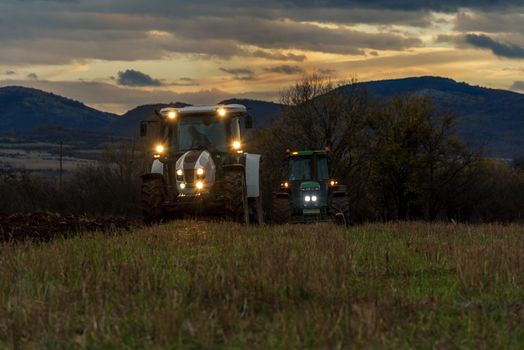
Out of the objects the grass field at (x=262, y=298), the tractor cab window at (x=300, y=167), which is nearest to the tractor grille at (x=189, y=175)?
the grass field at (x=262, y=298)

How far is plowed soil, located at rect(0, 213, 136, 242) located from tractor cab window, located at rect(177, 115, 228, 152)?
2610mm

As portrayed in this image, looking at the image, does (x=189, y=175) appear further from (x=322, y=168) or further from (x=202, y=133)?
(x=322, y=168)

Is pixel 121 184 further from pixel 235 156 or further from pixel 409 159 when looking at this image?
pixel 235 156

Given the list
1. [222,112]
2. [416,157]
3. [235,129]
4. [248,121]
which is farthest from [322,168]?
[416,157]

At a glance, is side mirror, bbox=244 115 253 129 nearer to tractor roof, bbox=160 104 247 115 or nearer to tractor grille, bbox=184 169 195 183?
tractor roof, bbox=160 104 247 115

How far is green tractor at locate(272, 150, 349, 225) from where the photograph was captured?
25109mm

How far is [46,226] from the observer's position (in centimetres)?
1684

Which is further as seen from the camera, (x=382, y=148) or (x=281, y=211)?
(x=382, y=148)

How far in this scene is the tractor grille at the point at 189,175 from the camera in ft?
60.2

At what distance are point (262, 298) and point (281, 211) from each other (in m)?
18.2

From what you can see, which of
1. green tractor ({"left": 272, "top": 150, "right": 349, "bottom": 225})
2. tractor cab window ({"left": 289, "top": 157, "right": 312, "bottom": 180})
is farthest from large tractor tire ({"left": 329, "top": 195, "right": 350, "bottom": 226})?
tractor cab window ({"left": 289, "top": 157, "right": 312, "bottom": 180})

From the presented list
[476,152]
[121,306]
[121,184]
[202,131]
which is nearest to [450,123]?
[476,152]

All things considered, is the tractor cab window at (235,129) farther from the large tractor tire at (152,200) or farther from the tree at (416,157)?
the tree at (416,157)

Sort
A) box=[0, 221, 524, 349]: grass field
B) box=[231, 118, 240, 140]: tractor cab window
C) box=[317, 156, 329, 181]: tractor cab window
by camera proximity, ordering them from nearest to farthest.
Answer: box=[0, 221, 524, 349]: grass field
box=[231, 118, 240, 140]: tractor cab window
box=[317, 156, 329, 181]: tractor cab window
